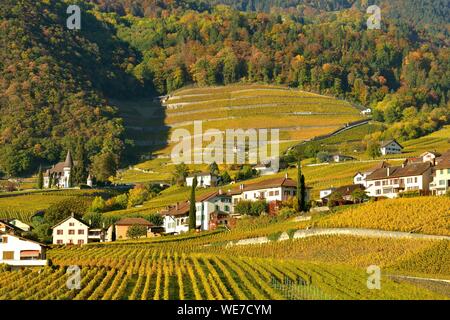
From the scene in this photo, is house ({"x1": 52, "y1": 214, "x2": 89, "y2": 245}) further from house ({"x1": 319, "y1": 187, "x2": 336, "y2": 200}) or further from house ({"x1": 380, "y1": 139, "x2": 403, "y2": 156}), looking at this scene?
house ({"x1": 380, "y1": 139, "x2": 403, "y2": 156})

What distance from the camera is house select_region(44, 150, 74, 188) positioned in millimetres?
148125

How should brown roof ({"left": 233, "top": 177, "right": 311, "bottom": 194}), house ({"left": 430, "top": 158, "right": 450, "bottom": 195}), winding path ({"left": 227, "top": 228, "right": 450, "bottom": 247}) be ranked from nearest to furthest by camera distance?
winding path ({"left": 227, "top": 228, "right": 450, "bottom": 247}), house ({"left": 430, "top": 158, "right": 450, "bottom": 195}), brown roof ({"left": 233, "top": 177, "right": 311, "bottom": 194})

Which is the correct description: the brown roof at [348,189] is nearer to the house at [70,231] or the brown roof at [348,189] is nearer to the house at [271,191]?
the house at [271,191]

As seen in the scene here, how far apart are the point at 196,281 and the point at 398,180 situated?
4551 cm

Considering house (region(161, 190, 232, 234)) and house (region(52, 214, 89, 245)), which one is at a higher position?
house (region(161, 190, 232, 234))

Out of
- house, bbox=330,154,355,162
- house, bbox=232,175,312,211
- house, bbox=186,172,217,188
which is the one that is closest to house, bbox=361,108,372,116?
house, bbox=330,154,355,162

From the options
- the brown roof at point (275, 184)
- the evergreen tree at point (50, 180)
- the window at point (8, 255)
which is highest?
the evergreen tree at point (50, 180)

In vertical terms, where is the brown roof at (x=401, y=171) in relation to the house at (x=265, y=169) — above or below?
below

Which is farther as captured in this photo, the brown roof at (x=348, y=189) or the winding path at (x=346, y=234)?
the brown roof at (x=348, y=189)

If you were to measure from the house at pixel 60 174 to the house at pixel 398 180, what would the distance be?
193 feet

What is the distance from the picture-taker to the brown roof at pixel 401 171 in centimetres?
9512

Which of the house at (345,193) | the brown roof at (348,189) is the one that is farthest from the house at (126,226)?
the brown roof at (348,189)

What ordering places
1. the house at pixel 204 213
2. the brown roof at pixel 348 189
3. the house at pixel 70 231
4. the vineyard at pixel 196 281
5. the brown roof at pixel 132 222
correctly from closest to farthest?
the vineyard at pixel 196 281 → the brown roof at pixel 348 189 → the house at pixel 204 213 → the house at pixel 70 231 → the brown roof at pixel 132 222
